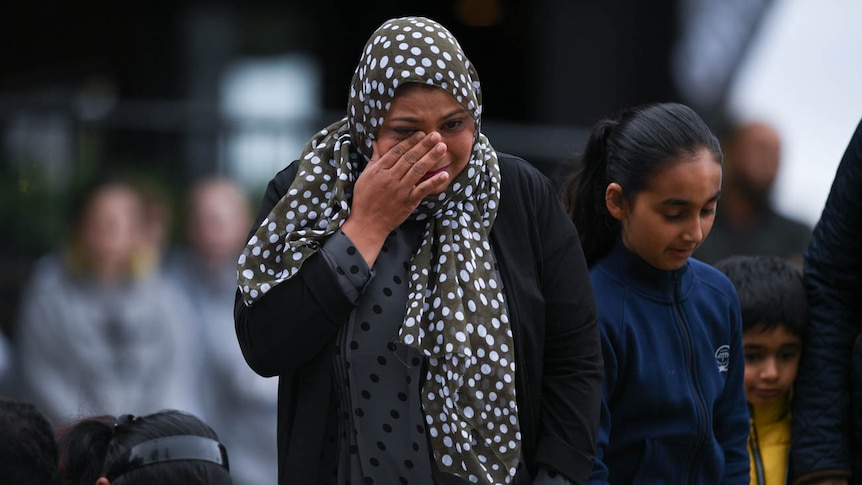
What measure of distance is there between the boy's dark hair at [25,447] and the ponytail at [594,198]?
1.25 meters

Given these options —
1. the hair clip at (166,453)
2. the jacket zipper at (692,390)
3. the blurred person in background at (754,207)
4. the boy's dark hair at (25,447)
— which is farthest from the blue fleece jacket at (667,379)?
the blurred person in background at (754,207)

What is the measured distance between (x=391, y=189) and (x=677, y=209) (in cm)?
68

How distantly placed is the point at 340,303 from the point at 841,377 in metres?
1.35

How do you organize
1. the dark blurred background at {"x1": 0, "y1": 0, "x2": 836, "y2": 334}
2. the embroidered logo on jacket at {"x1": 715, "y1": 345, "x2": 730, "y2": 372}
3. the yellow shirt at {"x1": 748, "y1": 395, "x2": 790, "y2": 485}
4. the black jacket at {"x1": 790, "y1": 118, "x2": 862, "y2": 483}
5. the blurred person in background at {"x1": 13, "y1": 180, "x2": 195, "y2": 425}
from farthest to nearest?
the dark blurred background at {"x1": 0, "y1": 0, "x2": 836, "y2": 334} → the blurred person in background at {"x1": 13, "y1": 180, "x2": 195, "y2": 425} → the yellow shirt at {"x1": 748, "y1": 395, "x2": 790, "y2": 485} → the black jacket at {"x1": 790, "y1": 118, "x2": 862, "y2": 483} → the embroidered logo on jacket at {"x1": 715, "y1": 345, "x2": 730, "y2": 372}

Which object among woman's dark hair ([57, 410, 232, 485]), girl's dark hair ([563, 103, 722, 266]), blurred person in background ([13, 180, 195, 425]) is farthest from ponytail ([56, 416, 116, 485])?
blurred person in background ([13, 180, 195, 425])

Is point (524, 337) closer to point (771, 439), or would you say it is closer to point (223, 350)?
point (771, 439)

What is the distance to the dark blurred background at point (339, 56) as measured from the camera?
9008 mm

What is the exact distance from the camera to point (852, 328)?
3.30 metres

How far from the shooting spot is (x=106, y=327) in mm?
6012

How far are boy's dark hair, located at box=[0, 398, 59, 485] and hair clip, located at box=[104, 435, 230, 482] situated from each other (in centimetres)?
14

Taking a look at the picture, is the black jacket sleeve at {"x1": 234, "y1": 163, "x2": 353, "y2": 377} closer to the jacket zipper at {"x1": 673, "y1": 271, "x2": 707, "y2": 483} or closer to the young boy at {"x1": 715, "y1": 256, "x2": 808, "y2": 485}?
the jacket zipper at {"x1": 673, "y1": 271, "x2": 707, "y2": 483}

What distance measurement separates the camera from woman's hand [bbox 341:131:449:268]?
8.59 ft

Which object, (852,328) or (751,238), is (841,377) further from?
(751,238)

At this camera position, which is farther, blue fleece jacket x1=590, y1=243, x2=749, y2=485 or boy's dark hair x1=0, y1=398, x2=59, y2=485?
blue fleece jacket x1=590, y1=243, x2=749, y2=485
